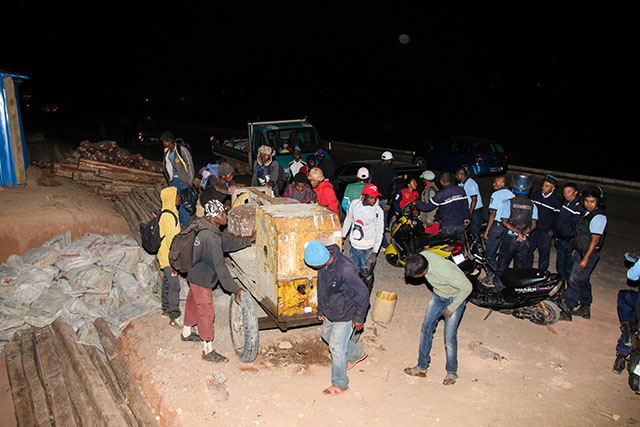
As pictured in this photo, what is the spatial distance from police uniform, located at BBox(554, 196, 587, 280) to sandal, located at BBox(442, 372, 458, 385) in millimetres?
2659

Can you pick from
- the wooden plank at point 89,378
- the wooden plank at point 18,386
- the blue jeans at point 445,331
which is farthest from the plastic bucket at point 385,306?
the wooden plank at point 18,386

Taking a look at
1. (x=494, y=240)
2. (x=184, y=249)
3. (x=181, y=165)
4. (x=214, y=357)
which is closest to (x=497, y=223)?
(x=494, y=240)

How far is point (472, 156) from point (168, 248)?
1414 centimetres

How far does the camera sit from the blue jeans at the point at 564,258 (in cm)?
779

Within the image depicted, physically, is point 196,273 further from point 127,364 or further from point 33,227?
point 33,227

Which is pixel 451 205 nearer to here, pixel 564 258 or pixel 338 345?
pixel 564 258

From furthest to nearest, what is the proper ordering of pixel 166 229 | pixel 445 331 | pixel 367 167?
1. pixel 367 167
2. pixel 166 229
3. pixel 445 331

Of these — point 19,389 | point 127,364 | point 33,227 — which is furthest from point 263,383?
point 33,227

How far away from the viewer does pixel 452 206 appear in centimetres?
832

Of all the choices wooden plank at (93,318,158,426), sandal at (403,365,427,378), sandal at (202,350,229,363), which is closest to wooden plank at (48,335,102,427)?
wooden plank at (93,318,158,426)

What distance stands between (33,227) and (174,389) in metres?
5.89

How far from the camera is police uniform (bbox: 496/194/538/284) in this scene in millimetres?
7602

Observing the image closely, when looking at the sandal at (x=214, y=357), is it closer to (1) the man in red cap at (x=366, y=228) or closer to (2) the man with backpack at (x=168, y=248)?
(2) the man with backpack at (x=168, y=248)

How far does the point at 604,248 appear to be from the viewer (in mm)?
10703
